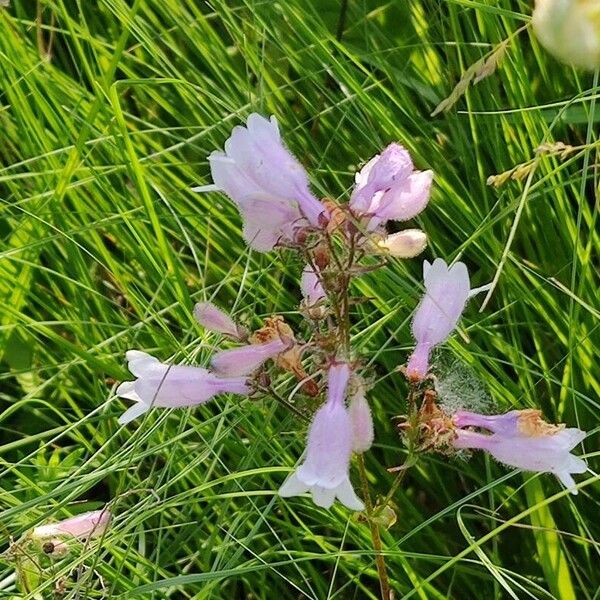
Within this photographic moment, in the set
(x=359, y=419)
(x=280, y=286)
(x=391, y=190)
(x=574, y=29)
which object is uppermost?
(x=574, y=29)

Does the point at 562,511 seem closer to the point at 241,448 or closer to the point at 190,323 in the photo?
the point at 241,448

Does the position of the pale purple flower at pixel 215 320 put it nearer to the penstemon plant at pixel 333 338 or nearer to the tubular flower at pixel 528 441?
the penstemon plant at pixel 333 338

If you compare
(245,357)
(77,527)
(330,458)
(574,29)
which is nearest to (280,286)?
(77,527)

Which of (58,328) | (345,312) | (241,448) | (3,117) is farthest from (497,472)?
(3,117)

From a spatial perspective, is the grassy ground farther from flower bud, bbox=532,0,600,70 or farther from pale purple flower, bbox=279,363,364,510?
flower bud, bbox=532,0,600,70

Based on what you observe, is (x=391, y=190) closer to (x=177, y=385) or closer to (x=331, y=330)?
(x=331, y=330)

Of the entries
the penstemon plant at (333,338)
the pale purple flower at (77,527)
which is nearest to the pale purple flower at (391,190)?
the penstemon plant at (333,338)

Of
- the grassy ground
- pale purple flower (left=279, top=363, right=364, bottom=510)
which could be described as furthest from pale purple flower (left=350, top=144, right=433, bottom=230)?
the grassy ground
